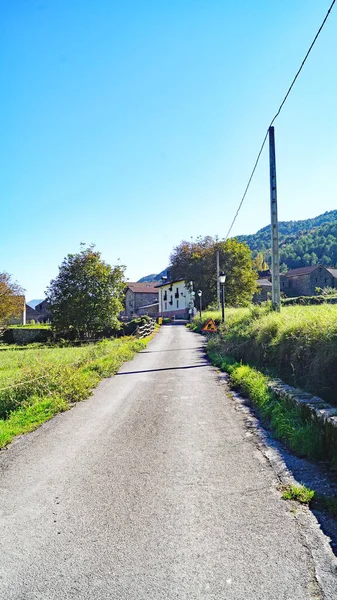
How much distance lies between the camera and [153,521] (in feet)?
11.2

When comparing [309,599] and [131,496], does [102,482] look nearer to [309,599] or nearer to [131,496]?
[131,496]

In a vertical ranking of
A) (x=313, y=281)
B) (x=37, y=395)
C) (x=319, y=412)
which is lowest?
(x=37, y=395)

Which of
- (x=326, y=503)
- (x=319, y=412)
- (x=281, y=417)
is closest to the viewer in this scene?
(x=326, y=503)

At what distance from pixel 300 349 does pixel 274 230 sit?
677 centimetres

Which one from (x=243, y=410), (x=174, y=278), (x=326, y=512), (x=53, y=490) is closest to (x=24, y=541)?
(x=53, y=490)

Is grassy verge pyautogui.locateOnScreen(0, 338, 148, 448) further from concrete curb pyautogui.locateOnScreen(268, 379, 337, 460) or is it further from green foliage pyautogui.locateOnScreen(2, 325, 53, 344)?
green foliage pyautogui.locateOnScreen(2, 325, 53, 344)

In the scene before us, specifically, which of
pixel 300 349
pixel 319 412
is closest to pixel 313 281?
pixel 300 349

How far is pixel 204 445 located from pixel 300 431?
4.34 ft

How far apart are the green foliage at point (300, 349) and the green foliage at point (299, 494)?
2287 mm

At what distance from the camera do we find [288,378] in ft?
26.1

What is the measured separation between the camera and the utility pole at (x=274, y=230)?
507 inches

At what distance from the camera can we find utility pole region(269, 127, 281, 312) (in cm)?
1287

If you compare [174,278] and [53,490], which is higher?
[174,278]

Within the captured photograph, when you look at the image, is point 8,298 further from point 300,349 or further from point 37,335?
point 300,349
